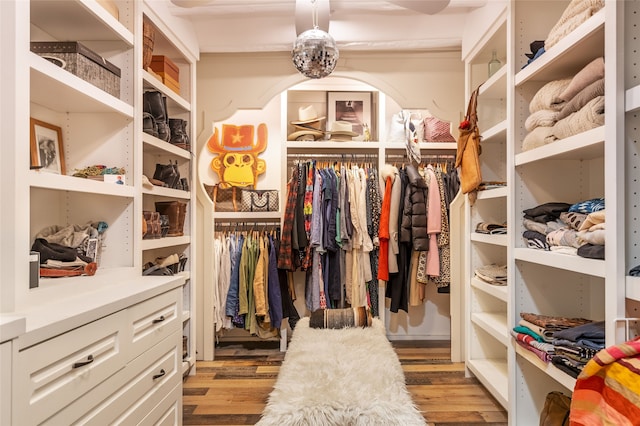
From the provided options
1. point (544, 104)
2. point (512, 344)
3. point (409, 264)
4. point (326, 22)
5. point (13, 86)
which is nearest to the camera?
point (13, 86)

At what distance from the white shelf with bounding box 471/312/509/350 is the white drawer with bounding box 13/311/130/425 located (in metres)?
1.96

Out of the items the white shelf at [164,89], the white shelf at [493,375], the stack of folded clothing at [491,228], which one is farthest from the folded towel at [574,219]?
the white shelf at [164,89]

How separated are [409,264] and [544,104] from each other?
72.6 inches

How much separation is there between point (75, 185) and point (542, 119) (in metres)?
2.02

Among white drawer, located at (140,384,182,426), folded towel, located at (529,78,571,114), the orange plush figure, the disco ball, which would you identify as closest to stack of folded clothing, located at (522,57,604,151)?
folded towel, located at (529,78,571,114)

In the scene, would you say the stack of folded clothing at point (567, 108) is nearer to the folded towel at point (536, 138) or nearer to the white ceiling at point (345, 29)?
the folded towel at point (536, 138)

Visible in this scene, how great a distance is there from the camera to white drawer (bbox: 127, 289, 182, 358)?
146 cm

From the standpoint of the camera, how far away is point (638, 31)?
128cm

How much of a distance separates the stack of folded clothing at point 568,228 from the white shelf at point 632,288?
0.43 feet

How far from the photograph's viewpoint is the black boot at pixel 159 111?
2398 millimetres

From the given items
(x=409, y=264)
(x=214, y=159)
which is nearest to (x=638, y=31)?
(x=409, y=264)

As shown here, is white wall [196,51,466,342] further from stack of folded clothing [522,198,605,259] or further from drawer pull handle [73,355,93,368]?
drawer pull handle [73,355,93,368]

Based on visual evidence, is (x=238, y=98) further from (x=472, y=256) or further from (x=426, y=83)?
(x=472, y=256)

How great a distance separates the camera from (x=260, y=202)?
347cm
